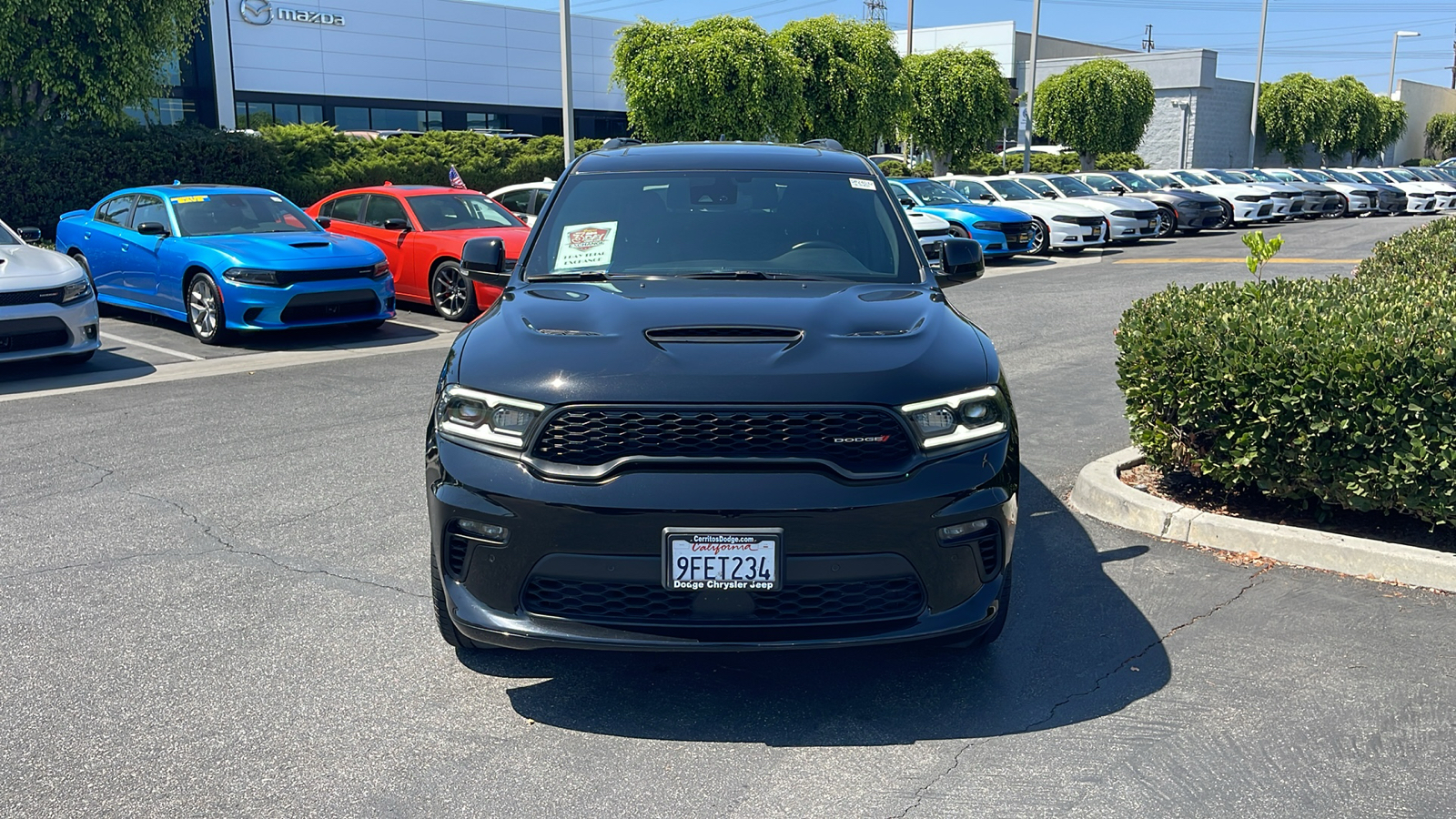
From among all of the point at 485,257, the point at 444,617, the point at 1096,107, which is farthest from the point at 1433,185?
the point at 444,617

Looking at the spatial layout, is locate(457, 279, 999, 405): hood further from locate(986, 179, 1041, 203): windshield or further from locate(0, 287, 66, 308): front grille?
locate(986, 179, 1041, 203): windshield

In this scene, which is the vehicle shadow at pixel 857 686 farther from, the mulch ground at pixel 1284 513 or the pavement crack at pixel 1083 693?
the mulch ground at pixel 1284 513

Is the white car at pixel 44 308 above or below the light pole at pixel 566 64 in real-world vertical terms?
below

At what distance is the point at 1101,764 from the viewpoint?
3561 millimetres

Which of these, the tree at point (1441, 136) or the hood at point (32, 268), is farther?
the tree at point (1441, 136)

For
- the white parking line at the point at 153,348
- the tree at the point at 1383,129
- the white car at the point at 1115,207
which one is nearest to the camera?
the white parking line at the point at 153,348

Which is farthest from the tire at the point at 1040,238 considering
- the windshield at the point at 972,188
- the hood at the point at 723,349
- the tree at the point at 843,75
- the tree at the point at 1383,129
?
the tree at the point at 1383,129

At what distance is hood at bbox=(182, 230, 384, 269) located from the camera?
11.7m

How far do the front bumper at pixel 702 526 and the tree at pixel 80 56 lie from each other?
2014 centimetres

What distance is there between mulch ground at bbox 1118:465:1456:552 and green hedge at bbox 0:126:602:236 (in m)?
18.6

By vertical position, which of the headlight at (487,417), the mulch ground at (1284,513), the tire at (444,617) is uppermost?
the headlight at (487,417)

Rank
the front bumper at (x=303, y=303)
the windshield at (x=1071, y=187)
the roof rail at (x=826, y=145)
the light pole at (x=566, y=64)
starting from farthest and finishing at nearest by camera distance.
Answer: the windshield at (x=1071, y=187) → the light pole at (x=566, y=64) → the front bumper at (x=303, y=303) → the roof rail at (x=826, y=145)

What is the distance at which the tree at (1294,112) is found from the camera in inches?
2227

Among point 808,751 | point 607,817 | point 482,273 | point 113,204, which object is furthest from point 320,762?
point 113,204
